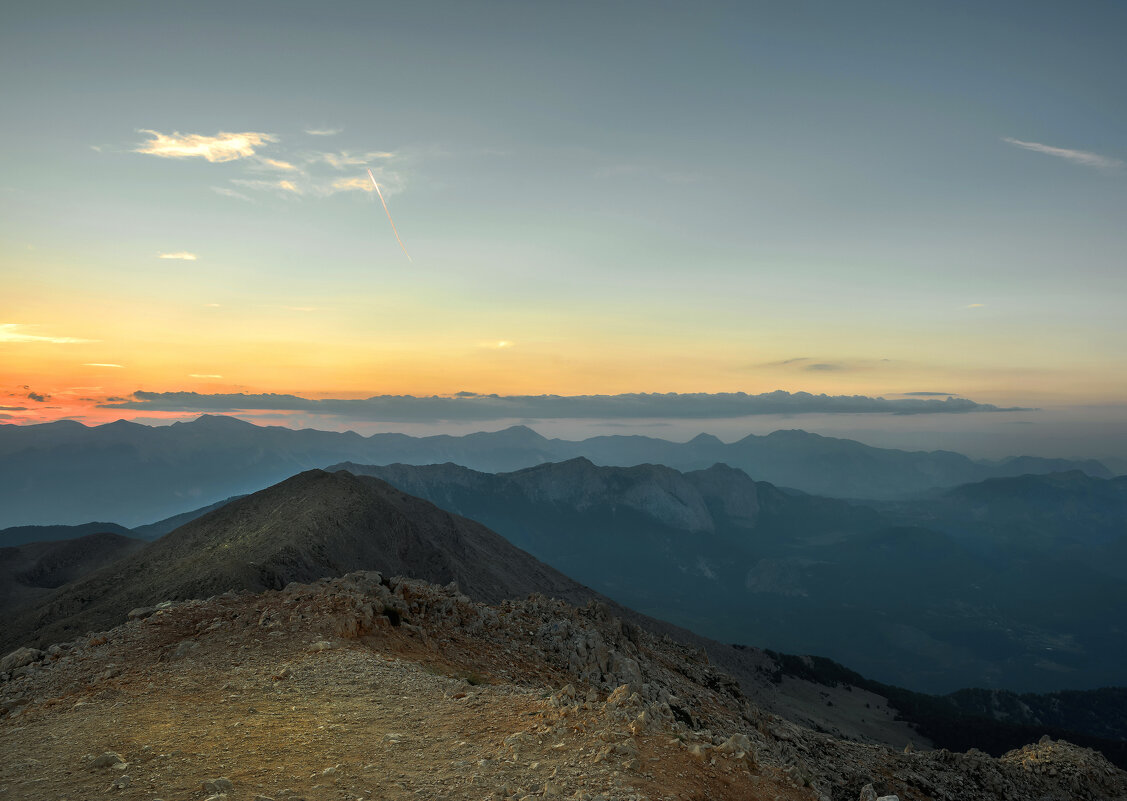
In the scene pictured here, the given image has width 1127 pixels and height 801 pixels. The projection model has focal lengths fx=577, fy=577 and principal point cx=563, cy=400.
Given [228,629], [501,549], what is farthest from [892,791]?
[501,549]

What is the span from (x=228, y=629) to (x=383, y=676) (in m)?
7.64

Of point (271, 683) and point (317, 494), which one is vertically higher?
point (271, 683)

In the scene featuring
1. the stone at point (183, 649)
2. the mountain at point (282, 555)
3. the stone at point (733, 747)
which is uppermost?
the stone at point (733, 747)

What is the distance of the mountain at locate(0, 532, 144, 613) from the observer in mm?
104550

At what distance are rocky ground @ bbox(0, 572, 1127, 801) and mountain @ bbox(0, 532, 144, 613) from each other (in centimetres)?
10683

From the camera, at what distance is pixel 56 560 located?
11256 centimetres

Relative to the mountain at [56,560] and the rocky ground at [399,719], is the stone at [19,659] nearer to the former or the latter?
the rocky ground at [399,719]

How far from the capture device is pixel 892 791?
23.5 m

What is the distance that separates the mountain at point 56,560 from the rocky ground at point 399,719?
107m

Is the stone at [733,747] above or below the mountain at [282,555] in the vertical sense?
above

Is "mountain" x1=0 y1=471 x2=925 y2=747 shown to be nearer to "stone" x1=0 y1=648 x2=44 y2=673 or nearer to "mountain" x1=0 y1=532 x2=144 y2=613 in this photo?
"stone" x1=0 y1=648 x2=44 y2=673

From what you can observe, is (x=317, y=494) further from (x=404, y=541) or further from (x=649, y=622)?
(x=649, y=622)

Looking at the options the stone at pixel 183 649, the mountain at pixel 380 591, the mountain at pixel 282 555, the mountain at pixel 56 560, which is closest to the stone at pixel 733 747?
the mountain at pixel 380 591

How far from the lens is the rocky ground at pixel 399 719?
1127 cm
